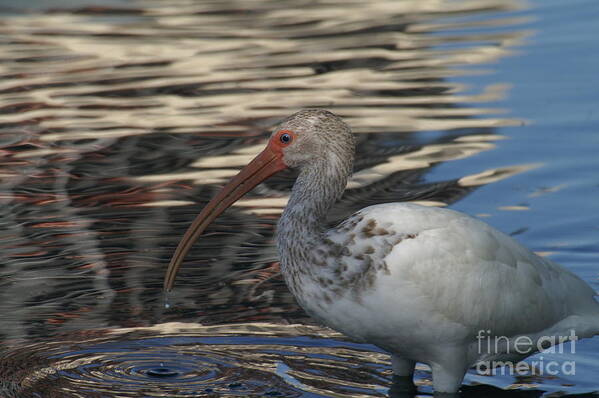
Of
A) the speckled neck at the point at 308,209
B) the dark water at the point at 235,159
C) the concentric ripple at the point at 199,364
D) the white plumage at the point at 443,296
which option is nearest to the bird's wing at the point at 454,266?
the white plumage at the point at 443,296

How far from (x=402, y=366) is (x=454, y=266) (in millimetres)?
930

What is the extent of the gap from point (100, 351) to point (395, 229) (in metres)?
2.26

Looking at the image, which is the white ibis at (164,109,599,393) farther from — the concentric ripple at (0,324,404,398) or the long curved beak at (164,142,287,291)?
the concentric ripple at (0,324,404,398)

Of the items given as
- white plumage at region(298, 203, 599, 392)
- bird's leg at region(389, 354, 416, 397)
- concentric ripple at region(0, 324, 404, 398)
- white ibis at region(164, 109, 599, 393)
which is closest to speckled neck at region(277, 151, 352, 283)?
white ibis at region(164, 109, 599, 393)

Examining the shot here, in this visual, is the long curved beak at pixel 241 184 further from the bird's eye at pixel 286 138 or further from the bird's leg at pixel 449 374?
the bird's leg at pixel 449 374

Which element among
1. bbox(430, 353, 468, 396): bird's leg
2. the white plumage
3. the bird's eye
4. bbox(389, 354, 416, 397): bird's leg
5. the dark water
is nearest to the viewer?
the white plumage

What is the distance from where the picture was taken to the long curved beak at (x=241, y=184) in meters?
7.56

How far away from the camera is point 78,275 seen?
381 inches

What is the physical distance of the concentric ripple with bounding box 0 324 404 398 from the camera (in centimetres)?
750

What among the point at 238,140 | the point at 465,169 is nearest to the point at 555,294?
the point at 465,169

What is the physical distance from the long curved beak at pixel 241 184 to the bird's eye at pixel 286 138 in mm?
73

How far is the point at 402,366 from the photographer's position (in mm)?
7574

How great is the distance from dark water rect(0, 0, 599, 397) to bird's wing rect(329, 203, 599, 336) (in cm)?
60

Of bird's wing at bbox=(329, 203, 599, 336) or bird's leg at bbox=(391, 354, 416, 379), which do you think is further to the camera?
bird's leg at bbox=(391, 354, 416, 379)
